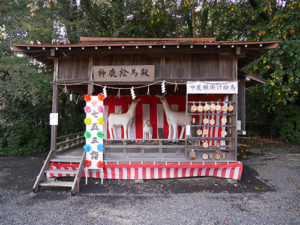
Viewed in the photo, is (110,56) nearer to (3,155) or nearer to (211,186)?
(211,186)

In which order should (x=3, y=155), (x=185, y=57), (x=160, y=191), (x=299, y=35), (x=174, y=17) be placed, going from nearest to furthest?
1. (x=160, y=191)
2. (x=185, y=57)
3. (x=299, y=35)
4. (x=3, y=155)
5. (x=174, y=17)

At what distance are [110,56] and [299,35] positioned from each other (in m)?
8.39

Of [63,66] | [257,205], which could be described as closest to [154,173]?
[257,205]

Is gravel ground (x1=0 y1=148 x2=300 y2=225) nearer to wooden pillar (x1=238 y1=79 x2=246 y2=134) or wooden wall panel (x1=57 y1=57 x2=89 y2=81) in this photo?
wooden pillar (x1=238 y1=79 x2=246 y2=134)

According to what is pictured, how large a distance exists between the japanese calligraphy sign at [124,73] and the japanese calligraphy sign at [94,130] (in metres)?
0.69

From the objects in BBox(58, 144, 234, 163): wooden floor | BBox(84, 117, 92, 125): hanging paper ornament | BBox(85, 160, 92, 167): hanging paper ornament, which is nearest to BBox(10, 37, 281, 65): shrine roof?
BBox(84, 117, 92, 125): hanging paper ornament

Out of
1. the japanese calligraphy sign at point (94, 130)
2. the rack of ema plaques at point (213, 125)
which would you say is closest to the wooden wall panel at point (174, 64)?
the rack of ema plaques at point (213, 125)

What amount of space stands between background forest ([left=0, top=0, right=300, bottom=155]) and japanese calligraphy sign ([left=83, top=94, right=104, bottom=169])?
2883 mm

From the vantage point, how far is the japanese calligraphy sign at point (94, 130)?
554 centimetres

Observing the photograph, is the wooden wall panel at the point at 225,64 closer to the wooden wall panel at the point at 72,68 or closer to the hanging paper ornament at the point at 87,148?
the wooden wall panel at the point at 72,68

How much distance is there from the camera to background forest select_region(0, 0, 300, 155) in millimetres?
8008

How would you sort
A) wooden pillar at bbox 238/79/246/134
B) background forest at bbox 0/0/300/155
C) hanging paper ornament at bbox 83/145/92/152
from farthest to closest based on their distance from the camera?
background forest at bbox 0/0/300/155
wooden pillar at bbox 238/79/246/134
hanging paper ornament at bbox 83/145/92/152

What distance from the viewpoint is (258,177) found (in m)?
6.46

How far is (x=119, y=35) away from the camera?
1186 cm
